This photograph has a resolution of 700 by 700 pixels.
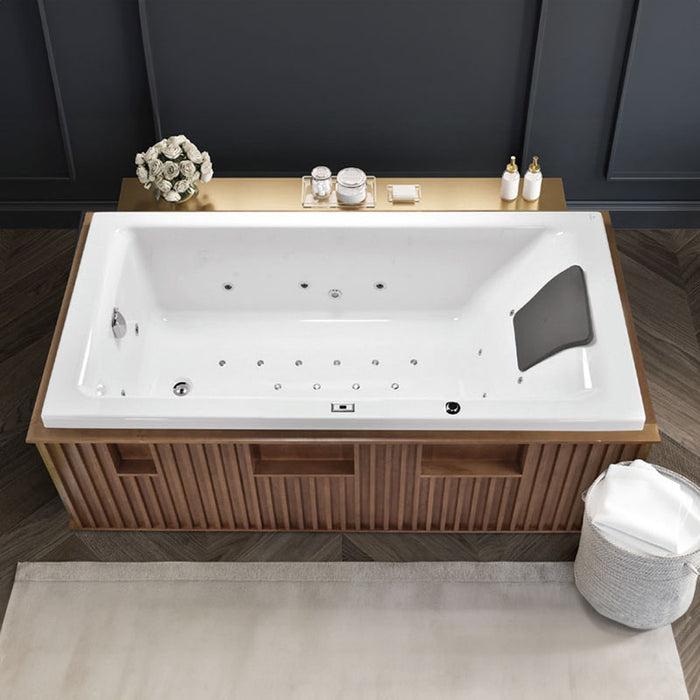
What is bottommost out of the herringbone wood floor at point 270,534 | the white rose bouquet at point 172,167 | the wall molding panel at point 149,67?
the herringbone wood floor at point 270,534

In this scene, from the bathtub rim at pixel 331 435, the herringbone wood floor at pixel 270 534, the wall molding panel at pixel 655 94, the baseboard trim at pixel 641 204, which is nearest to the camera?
the bathtub rim at pixel 331 435

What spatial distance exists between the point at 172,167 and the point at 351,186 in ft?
1.88

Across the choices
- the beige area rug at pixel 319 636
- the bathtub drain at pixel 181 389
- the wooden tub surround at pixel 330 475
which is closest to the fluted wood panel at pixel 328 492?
the wooden tub surround at pixel 330 475

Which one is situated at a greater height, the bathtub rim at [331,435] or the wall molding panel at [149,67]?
the wall molding panel at [149,67]

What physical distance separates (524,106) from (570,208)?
1.53ft

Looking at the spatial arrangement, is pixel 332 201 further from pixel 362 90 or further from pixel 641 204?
pixel 641 204

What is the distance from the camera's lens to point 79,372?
245cm

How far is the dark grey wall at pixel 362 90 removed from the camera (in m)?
3.02

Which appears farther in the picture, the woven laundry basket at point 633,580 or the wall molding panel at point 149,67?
the wall molding panel at point 149,67

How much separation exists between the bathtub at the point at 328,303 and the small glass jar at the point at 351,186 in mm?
93

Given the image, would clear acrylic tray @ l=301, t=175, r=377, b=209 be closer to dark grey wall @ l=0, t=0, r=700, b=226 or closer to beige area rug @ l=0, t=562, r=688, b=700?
dark grey wall @ l=0, t=0, r=700, b=226

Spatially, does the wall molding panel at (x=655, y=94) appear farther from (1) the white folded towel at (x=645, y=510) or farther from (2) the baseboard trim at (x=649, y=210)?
(1) the white folded towel at (x=645, y=510)

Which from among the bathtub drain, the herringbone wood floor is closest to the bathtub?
the bathtub drain

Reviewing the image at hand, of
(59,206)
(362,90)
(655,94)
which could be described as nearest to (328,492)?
(362,90)
